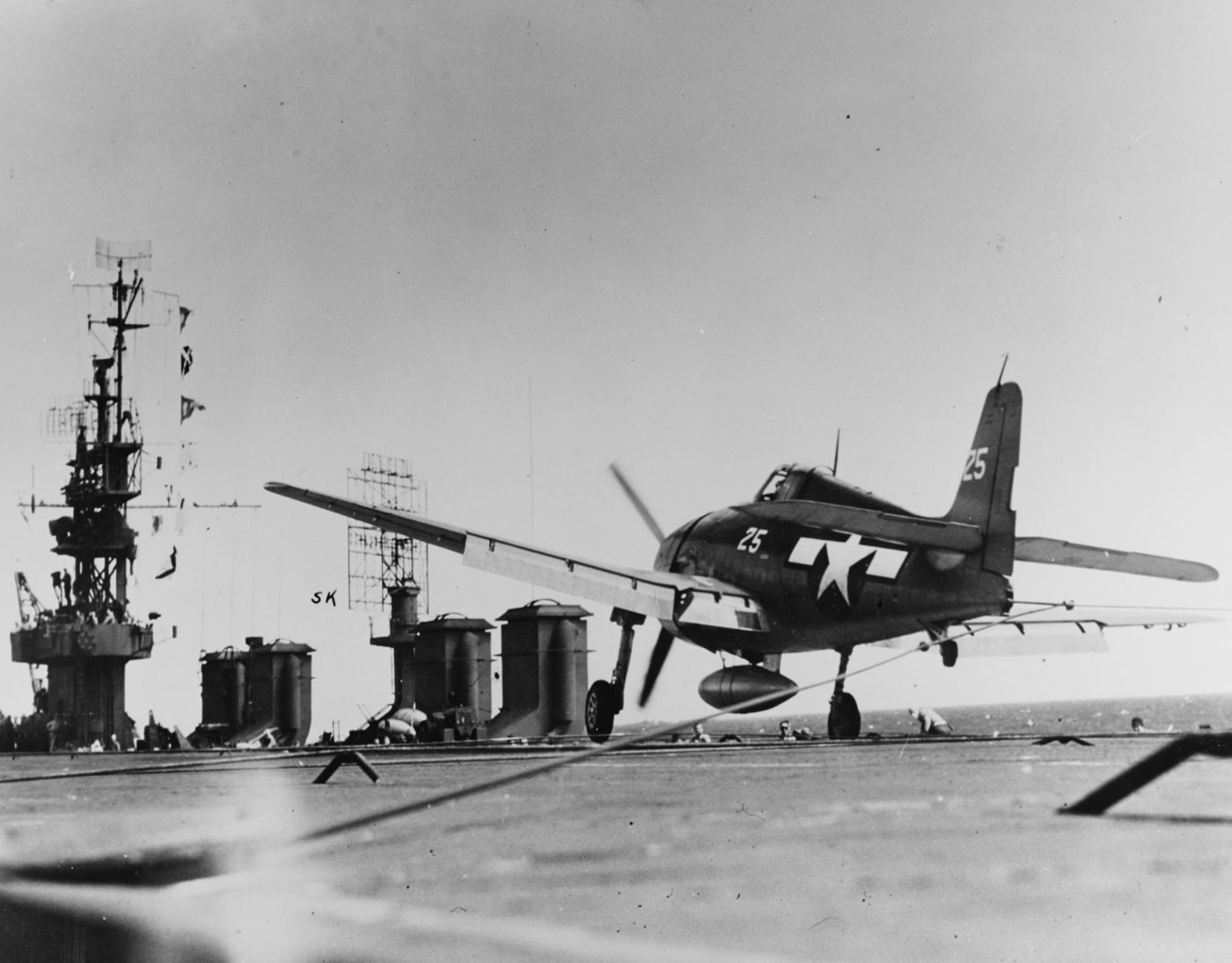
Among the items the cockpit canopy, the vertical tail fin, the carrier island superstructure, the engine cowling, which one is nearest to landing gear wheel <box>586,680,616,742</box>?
the engine cowling

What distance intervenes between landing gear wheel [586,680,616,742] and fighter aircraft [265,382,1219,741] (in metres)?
0.02

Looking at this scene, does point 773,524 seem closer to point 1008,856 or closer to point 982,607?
point 982,607

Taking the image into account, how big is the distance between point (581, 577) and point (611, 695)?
6.52ft

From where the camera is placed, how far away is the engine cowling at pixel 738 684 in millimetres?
15859

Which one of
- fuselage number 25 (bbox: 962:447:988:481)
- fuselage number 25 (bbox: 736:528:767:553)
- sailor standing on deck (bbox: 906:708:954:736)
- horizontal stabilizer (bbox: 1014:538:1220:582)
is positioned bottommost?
sailor standing on deck (bbox: 906:708:954:736)

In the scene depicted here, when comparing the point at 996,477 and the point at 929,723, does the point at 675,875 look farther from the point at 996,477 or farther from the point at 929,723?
the point at 929,723

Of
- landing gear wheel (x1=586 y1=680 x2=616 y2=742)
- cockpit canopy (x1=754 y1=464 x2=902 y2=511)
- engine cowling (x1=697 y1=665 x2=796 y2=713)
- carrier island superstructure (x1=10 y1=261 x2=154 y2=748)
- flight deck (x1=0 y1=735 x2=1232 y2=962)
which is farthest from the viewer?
carrier island superstructure (x1=10 y1=261 x2=154 y2=748)

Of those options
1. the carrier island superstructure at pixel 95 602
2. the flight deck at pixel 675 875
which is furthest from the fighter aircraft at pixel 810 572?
the carrier island superstructure at pixel 95 602

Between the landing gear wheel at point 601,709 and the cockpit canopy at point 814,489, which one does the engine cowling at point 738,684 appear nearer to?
the landing gear wheel at point 601,709

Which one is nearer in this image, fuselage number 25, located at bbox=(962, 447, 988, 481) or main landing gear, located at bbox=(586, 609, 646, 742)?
fuselage number 25, located at bbox=(962, 447, 988, 481)

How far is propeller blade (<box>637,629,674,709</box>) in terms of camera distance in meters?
19.1

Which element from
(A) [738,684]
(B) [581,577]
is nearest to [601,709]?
(B) [581,577]

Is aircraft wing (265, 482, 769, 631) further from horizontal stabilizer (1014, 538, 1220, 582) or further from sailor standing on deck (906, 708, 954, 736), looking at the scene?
sailor standing on deck (906, 708, 954, 736)

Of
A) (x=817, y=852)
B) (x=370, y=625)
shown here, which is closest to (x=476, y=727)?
(x=370, y=625)
